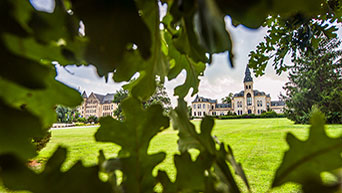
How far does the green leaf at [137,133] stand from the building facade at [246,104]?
4059cm

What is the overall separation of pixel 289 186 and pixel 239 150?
3319mm

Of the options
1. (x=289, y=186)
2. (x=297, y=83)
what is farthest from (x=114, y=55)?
(x=297, y=83)

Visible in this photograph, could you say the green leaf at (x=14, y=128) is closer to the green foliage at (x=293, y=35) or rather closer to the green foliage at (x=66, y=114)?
the green foliage at (x=293, y=35)

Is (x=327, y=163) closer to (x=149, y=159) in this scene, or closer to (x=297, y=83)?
(x=149, y=159)

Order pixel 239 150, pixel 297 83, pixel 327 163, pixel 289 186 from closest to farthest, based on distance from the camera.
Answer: pixel 327 163 < pixel 289 186 < pixel 239 150 < pixel 297 83

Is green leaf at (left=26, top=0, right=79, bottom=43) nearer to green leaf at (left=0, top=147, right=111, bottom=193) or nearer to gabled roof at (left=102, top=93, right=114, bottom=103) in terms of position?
green leaf at (left=0, top=147, right=111, bottom=193)

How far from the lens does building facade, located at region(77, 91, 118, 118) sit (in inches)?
1699

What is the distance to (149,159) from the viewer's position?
41cm

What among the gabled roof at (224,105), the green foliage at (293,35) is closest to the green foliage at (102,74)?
the green foliage at (293,35)

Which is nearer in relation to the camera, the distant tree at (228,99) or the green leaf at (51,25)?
the green leaf at (51,25)

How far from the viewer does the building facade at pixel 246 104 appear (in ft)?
137

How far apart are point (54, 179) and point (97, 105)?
4663 cm

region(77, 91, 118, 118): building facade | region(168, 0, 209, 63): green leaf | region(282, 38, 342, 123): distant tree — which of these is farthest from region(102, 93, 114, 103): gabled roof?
region(168, 0, 209, 63): green leaf

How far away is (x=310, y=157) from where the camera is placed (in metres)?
0.31
